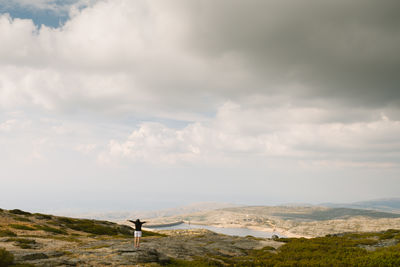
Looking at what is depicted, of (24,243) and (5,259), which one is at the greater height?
(5,259)

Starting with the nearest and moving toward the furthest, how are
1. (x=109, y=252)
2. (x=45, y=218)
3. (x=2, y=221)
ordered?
1. (x=109, y=252)
2. (x=2, y=221)
3. (x=45, y=218)

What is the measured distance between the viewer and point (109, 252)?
2439cm

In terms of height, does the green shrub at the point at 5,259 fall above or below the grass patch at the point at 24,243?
above

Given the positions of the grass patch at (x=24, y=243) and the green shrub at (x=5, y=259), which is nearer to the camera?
the green shrub at (x=5, y=259)

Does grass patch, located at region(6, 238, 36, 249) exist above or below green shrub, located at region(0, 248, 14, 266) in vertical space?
below

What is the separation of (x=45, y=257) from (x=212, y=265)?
15.8 m

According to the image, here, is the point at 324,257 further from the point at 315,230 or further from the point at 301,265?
the point at 315,230

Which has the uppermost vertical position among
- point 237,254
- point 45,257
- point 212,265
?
Answer: point 45,257

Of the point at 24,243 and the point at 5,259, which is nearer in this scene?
the point at 5,259

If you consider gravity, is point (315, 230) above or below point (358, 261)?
below

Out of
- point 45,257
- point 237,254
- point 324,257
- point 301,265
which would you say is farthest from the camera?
point 237,254

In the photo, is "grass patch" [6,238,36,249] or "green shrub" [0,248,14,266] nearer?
"green shrub" [0,248,14,266]

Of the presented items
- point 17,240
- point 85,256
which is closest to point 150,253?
point 85,256

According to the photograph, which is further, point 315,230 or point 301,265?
point 315,230
